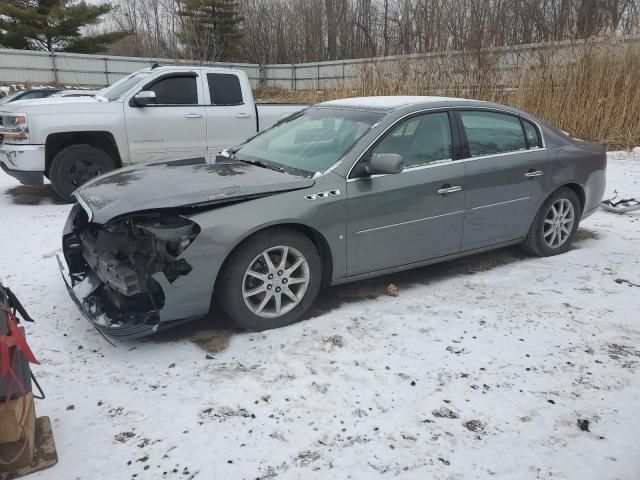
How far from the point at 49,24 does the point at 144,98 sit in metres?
31.7

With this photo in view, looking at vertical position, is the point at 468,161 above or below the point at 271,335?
above

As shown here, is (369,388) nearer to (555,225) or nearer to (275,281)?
(275,281)

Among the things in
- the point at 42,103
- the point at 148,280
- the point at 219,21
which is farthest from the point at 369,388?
the point at 219,21

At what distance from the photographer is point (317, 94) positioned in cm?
1631

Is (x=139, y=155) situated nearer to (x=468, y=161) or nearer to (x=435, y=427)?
(x=468, y=161)

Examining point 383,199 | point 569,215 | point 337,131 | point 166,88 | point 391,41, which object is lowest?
point 569,215

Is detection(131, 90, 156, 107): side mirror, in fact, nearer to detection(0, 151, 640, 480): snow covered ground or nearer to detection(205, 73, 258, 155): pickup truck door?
detection(205, 73, 258, 155): pickup truck door

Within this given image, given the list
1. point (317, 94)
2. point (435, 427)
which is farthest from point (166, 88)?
point (317, 94)

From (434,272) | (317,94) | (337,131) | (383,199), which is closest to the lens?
(383,199)

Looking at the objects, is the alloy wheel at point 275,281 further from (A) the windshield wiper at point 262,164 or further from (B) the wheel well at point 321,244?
(A) the windshield wiper at point 262,164

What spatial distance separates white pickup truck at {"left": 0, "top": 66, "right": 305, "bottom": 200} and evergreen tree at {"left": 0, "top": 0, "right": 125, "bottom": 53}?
3038 centimetres

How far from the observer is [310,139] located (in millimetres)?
4289

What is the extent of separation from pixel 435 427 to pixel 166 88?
21.6ft

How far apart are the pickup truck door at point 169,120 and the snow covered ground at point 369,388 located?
3.37m
